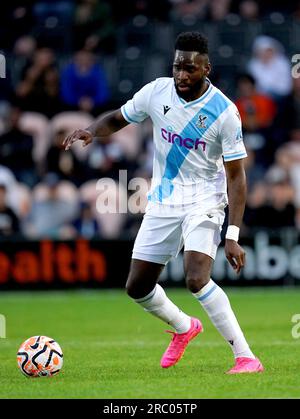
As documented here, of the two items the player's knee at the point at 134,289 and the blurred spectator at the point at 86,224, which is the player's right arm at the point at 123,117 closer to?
the player's knee at the point at 134,289

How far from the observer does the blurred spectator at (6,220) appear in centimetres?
1655

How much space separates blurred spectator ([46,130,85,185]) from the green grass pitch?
1.91m

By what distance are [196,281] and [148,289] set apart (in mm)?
673

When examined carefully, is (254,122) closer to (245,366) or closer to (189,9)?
(189,9)

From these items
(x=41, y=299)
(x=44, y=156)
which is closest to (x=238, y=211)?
(x=41, y=299)

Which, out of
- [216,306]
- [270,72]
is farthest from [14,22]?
[216,306]

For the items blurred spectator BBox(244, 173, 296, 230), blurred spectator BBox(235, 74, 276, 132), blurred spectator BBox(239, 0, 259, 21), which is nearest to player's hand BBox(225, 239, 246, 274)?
blurred spectator BBox(244, 173, 296, 230)

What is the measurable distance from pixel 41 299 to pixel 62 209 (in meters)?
1.53

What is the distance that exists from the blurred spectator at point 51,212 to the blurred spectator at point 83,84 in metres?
2.23

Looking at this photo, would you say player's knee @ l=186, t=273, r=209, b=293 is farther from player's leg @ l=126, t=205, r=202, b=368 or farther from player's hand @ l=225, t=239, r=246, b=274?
player's leg @ l=126, t=205, r=202, b=368

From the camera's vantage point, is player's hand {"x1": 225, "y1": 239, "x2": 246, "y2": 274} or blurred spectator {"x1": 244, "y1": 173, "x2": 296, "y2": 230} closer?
player's hand {"x1": 225, "y1": 239, "x2": 246, "y2": 274}

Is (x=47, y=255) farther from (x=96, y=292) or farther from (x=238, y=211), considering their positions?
(x=238, y=211)

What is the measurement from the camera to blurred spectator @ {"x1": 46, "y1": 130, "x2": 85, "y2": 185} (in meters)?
17.5

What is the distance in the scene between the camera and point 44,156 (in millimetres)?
17969
